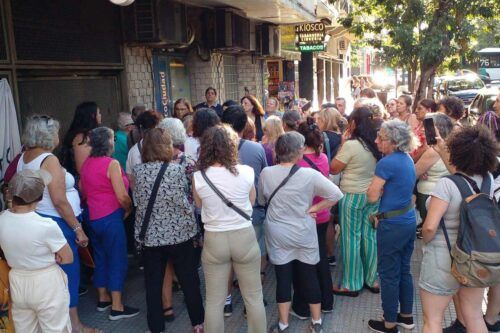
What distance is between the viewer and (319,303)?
3.88 m

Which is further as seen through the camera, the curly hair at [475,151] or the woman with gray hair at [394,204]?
the woman with gray hair at [394,204]

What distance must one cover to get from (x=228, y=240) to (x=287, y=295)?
34.7 inches

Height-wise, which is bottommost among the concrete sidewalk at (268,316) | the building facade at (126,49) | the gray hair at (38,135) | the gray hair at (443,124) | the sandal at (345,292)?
the concrete sidewalk at (268,316)

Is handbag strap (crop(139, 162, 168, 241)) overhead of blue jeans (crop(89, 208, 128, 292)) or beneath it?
overhead

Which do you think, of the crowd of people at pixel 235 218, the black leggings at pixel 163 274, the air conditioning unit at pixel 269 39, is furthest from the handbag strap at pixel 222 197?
the air conditioning unit at pixel 269 39

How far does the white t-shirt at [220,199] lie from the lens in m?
3.27

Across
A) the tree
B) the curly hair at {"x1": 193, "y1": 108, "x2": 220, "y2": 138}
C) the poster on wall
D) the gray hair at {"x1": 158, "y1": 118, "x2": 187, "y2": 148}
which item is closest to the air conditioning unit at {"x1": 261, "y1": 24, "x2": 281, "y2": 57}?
the poster on wall

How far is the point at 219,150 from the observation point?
3.27 m

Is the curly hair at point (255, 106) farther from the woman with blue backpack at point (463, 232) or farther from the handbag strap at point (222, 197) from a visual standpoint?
the woman with blue backpack at point (463, 232)

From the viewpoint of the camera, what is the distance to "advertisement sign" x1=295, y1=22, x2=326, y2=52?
14828 millimetres

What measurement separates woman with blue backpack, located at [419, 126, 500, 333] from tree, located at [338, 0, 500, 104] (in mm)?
6458

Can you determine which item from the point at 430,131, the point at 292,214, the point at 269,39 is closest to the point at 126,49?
the point at 292,214

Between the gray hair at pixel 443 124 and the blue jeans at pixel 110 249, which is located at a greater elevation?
the gray hair at pixel 443 124

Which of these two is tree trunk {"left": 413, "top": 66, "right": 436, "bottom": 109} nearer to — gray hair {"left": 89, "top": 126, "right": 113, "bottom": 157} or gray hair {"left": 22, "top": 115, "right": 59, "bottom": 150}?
gray hair {"left": 89, "top": 126, "right": 113, "bottom": 157}
